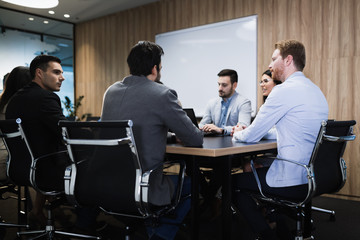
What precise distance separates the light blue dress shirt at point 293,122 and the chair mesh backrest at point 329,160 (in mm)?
87

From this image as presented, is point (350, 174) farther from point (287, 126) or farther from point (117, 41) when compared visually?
point (117, 41)

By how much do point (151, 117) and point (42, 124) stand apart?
1.08 m

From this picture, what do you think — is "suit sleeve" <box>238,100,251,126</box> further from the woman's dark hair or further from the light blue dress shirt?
the woman's dark hair

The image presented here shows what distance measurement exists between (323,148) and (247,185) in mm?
544

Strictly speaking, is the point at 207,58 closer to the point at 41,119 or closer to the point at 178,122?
the point at 41,119

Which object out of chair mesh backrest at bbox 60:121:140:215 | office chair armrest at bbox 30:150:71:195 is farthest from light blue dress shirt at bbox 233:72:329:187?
office chair armrest at bbox 30:150:71:195

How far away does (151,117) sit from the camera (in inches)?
70.6

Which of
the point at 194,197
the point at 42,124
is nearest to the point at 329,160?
the point at 194,197

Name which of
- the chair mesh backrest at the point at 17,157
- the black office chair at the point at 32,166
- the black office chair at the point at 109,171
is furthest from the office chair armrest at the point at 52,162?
the black office chair at the point at 109,171

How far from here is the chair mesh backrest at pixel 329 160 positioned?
1967mm

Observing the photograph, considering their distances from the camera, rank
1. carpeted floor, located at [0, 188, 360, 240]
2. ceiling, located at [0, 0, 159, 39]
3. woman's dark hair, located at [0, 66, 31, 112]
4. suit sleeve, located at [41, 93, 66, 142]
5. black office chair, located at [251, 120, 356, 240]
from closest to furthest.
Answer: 1. black office chair, located at [251, 120, 356, 240]
2. suit sleeve, located at [41, 93, 66, 142]
3. carpeted floor, located at [0, 188, 360, 240]
4. woman's dark hair, located at [0, 66, 31, 112]
5. ceiling, located at [0, 0, 159, 39]

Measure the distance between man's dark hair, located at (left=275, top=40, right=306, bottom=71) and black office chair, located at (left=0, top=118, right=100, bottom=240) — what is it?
1.77 m

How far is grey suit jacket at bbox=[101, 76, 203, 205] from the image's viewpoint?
5.86 feet

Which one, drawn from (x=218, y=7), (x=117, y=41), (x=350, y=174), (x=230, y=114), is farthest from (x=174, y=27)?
(x=350, y=174)
